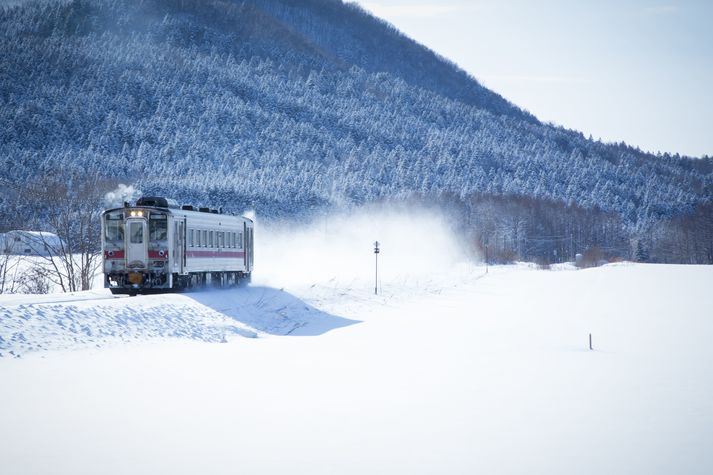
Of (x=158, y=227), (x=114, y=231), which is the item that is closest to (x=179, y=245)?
(x=158, y=227)

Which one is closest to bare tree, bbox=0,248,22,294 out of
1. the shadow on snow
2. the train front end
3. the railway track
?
the train front end

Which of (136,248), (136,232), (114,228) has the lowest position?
(136,248)

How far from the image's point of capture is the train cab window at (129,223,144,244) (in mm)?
27297

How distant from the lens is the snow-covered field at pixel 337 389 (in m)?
10.0

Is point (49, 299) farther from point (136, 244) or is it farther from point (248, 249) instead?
point (248, 249)

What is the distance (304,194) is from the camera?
13475cm

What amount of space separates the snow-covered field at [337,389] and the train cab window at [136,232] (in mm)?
2495

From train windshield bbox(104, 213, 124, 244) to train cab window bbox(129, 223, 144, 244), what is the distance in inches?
17.6

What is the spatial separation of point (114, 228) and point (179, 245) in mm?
2518

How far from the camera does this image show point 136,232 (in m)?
27.4

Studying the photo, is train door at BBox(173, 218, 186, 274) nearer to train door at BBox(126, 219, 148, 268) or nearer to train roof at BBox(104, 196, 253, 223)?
train roof at BBox(104, 196, 253, 223)

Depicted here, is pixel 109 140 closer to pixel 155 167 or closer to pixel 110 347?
pixel 155 167

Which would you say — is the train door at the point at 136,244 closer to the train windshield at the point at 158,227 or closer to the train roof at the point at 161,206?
the train windshield at the point at 158,227

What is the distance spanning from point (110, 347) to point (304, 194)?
380 ft
